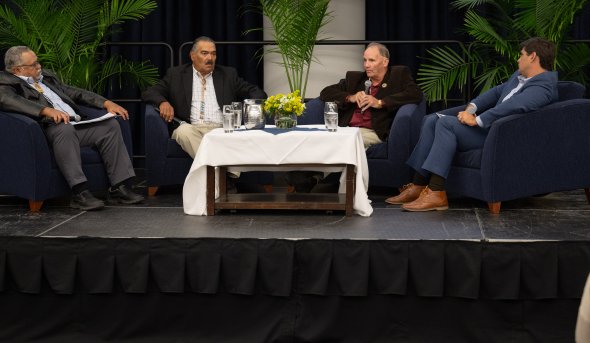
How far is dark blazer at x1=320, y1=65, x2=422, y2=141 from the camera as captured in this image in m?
5.63

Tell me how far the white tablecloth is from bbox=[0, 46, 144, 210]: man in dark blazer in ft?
2.02

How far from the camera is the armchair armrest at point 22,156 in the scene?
481 centimetres

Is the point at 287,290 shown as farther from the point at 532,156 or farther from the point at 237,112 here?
the point at 532,156

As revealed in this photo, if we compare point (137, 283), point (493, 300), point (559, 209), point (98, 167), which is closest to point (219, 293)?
point (137, 283)

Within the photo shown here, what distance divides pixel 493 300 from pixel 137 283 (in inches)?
63.4

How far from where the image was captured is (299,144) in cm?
472

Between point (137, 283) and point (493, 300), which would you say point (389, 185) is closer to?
point (493, 300)

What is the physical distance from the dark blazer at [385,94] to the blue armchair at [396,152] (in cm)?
8

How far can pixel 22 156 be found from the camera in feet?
15.9

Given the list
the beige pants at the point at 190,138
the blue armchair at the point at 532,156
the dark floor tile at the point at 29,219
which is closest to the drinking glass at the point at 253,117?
the beige pants at the point at 190,138

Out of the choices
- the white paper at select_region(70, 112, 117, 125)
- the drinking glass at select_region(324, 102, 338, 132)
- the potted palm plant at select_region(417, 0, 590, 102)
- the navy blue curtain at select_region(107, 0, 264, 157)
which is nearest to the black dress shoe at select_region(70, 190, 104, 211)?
the white paper at select_region(70, 112, 117, 125)

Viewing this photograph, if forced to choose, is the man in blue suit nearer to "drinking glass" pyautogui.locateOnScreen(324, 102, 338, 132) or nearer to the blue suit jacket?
the blue suit jacket

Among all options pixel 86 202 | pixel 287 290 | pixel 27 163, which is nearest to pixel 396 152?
pixel 287 290

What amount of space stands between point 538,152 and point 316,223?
1.30 m
